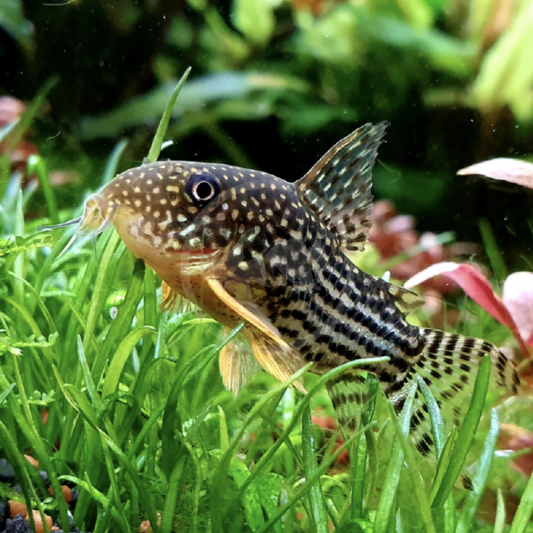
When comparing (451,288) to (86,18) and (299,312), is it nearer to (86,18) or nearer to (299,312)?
(299,312)

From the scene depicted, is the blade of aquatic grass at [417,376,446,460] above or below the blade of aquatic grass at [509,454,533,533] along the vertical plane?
above

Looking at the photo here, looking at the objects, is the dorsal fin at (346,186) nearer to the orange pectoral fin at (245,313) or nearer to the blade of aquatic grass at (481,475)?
the orange pectoral fin at (245,313)

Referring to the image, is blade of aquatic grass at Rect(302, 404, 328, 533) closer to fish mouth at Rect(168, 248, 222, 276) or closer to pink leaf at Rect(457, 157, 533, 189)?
fish mouth at Rect(168, 248, 222, 276)

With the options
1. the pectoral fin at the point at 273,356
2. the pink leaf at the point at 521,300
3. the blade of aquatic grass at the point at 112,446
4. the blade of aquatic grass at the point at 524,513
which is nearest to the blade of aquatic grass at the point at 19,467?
the blade of aquatic grass at the point at 112,446

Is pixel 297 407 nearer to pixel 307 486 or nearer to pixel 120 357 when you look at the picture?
pixel 307 486

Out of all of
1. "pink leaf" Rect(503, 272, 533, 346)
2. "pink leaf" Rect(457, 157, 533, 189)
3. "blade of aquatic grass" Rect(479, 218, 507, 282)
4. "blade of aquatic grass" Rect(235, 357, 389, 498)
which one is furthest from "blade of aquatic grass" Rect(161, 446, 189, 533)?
"blade of aquatic grass" Rect(479, 218, 507, 282)
